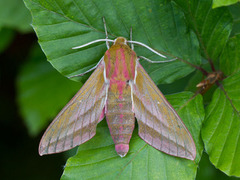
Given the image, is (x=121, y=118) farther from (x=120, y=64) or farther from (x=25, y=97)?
(x=25, y=97)

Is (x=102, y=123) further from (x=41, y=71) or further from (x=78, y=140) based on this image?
(x=41, y=71)

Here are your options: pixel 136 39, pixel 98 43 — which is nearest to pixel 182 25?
pixel 136 39

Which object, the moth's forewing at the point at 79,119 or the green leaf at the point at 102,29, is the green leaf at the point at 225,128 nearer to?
the green leaf at the point at 102,29

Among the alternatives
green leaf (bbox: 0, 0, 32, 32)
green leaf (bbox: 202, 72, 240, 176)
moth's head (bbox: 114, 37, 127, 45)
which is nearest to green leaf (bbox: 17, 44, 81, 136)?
green leaf (bbox: 0, 0, 32, 32)

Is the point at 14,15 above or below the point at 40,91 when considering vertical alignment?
above

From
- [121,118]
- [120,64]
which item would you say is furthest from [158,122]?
[120,64]

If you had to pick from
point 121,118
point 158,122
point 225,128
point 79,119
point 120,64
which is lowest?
point 225,128

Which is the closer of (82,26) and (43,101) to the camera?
(82,26)
